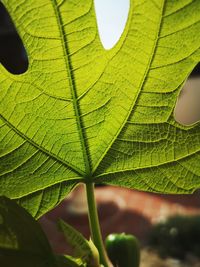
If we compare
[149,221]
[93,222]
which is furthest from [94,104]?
[149,221]

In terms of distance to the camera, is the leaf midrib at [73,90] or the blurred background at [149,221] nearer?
the leaf midrib at [73,90]

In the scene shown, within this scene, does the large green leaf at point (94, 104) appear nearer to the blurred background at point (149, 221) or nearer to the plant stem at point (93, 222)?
the plant stem at point (93, 222)

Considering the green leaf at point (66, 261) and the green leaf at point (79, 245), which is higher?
the green leaf at point (79, 245)

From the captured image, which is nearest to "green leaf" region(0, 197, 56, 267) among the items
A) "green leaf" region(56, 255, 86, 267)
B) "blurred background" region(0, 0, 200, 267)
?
"green leaf" region(56, 255, 86, 267)

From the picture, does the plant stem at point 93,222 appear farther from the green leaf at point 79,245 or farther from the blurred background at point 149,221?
the blurred background at point 149,221

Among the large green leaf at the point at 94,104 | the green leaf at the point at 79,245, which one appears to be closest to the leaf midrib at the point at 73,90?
the large green leaf at the point at 94,104

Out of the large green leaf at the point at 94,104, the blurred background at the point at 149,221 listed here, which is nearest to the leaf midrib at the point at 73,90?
the large green leaf at the point at 94,104

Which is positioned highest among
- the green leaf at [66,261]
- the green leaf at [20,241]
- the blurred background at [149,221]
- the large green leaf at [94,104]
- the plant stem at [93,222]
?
the blurred background at [149,221]

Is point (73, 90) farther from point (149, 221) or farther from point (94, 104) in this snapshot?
point (149, 221)

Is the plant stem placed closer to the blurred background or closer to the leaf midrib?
the leaf midrib
